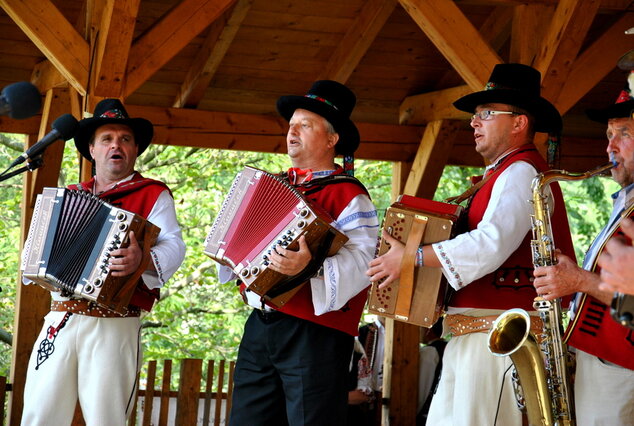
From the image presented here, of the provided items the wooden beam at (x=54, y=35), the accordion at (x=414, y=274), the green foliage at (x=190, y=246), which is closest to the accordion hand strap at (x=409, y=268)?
the accordion at (x=414, y=274)

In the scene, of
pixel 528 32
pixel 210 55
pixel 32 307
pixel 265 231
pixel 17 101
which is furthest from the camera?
pixel 210 55

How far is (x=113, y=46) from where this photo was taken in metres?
4.95

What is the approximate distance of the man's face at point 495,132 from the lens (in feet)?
12.3

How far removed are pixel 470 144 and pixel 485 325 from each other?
14.4ft

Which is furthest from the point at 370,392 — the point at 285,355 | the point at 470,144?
the point at 285,355

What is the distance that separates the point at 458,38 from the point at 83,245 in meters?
2.53

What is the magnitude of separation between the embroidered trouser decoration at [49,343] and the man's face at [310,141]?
3.91 feet

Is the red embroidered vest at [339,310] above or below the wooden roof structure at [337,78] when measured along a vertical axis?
below

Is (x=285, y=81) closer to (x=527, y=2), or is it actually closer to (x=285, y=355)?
(x=527, y=2)

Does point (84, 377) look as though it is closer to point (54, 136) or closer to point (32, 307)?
point (54, 136)

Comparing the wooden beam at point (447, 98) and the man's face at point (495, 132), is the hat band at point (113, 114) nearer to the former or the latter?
the man's face at point (495, 132)

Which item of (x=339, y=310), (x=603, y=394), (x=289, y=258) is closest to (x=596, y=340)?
(x=603, y=394)

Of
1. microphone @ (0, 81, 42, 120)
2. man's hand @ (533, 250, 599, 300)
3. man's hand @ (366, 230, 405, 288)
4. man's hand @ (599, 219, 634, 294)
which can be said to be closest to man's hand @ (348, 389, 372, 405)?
man's hand @ (366, 230, 405, 288)

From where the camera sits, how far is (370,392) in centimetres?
691
